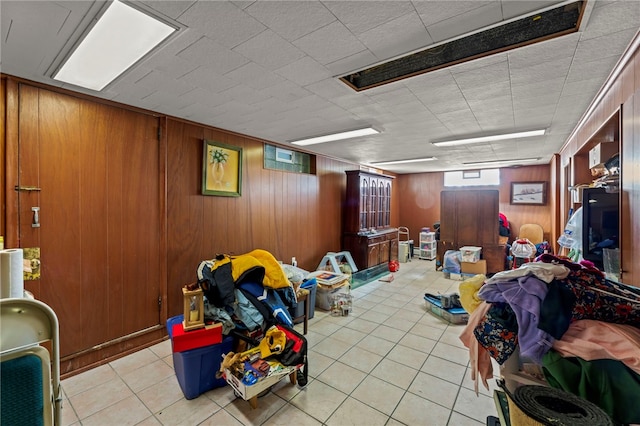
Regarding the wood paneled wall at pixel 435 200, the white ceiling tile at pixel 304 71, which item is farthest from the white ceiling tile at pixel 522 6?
the wood paneled wall at pixel 435 200

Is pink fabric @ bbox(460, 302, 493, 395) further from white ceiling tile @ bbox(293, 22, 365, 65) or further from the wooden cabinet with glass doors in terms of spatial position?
the wooden cabinet with glass doors

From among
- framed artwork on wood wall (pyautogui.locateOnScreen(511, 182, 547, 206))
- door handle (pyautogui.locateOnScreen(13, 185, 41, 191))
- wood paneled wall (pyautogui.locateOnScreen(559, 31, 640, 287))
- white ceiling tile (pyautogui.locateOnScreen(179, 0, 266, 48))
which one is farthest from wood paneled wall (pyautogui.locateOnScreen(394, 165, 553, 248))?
door handle (pyautogui.locateOnScreen(13, 185, 41, 191))

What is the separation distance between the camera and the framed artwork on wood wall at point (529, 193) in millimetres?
6660

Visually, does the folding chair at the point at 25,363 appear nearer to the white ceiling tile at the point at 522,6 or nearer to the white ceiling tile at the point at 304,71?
the white ceiling tile at the point at 304,71

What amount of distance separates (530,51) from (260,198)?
3502 millimetres

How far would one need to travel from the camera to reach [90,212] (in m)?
2.56

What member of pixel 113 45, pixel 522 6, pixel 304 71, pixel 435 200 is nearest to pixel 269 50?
pixel 304 71

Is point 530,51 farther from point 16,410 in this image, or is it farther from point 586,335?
point 16,410

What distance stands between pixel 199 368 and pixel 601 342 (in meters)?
2.49

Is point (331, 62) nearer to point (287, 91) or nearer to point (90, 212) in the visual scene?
point (287, 91)

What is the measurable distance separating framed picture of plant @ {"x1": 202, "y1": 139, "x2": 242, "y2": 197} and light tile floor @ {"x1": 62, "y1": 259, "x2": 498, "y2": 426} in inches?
75.9

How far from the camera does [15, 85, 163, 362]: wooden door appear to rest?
2.28 m

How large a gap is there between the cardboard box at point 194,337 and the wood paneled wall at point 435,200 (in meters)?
7.45

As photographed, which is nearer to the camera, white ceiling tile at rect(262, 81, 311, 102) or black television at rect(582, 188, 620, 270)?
black television at rect(582, 188, 620, 270)
